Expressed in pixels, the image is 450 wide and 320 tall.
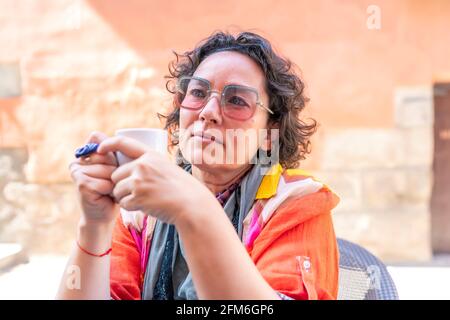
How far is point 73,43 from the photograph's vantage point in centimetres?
312

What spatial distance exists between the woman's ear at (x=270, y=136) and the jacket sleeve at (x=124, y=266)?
0.38 m

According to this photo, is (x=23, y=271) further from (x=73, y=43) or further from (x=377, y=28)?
(x=377, y=28)

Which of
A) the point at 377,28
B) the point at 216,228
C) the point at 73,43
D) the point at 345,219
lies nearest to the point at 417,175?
the point at 345,219

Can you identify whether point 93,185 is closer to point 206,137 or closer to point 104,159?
point 104,159

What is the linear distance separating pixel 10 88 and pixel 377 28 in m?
Answer: 2.17

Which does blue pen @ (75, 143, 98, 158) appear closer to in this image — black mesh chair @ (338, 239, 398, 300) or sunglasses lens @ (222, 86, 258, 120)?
sunglasses lens @ (222, 86, 258, 120)

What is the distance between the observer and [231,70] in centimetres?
119

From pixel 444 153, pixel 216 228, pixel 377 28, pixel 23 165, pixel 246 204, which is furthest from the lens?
pixel 444 153

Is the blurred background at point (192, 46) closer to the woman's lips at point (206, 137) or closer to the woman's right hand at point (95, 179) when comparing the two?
the woman's lips at point (206, 137)

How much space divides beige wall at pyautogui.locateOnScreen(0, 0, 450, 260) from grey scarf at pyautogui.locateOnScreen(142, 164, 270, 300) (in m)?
1.84

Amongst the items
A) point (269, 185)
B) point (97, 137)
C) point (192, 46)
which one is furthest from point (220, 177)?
point (192, 46)

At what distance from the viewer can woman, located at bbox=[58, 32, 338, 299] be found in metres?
0.80

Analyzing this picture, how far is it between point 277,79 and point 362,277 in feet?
1.66

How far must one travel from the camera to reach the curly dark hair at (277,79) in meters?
1.27
